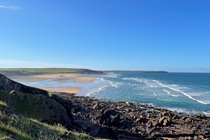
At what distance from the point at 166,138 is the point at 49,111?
12384 mm

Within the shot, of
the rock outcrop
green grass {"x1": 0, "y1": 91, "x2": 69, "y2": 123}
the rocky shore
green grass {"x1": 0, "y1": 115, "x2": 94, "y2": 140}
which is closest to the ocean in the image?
the rocky shore

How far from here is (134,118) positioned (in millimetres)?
37219

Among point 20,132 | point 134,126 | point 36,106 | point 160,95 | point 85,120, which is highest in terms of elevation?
point 20,132

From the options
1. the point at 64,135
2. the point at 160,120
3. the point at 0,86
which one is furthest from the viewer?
the point at 160,120

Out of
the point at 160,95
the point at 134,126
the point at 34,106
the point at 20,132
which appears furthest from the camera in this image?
the point at 160,95

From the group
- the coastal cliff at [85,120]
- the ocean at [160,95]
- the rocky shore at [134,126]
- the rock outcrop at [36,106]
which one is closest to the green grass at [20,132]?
the coastal cliff at [85,120]

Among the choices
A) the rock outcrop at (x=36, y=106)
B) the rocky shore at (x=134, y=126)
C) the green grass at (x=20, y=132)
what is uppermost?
the green grass at (x=20, y=132)

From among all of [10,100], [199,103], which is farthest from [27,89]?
[199,103]

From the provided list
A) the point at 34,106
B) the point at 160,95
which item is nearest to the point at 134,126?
the point at 34,106

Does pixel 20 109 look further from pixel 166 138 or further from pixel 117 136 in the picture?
pixel 166 138

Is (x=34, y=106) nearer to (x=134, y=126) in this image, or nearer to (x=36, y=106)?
(x=36, y=106)

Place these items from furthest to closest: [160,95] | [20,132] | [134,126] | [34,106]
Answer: [160,95] → [134,126] → [34,106] → [20,132]

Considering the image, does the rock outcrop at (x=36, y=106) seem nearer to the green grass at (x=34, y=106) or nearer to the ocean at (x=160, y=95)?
the green grass at (x=34, y=106)

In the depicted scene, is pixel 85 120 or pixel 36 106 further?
pixel 85 120
